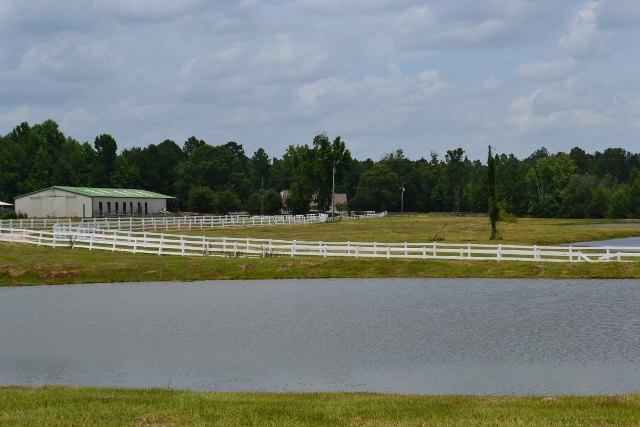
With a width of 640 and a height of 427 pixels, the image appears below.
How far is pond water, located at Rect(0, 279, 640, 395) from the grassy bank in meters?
2.97

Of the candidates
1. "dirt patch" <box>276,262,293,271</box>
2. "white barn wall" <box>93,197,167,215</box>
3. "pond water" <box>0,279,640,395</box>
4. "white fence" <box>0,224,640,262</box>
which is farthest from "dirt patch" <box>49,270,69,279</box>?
"white barn wall" <box>93,197,167,215</box>

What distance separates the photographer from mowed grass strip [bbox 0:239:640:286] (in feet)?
155

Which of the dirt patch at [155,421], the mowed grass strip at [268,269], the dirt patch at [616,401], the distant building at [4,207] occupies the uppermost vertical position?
the distant building at [4,207]

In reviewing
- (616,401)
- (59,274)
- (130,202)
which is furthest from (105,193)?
(616,401)

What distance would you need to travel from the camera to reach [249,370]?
22.2 m

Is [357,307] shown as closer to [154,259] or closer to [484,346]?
[484,346]

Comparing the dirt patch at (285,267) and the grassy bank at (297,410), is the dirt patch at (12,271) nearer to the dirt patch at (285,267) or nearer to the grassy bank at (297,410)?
the dirt patch at (285,267)

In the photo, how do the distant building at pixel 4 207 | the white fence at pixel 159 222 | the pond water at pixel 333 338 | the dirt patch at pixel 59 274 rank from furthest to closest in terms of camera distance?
the distant building at pixel 4 207 → the white fence at pixel 159 222 → the dirt patch at pixel 59 274 → the pond water at pixel 333 338

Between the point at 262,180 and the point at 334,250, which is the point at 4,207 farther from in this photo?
the point at 334,250

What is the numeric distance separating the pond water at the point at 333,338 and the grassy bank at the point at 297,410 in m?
2.97

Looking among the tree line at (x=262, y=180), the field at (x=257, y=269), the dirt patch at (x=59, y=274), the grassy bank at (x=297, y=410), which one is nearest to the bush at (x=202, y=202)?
the tree line at (x=262, y=180)

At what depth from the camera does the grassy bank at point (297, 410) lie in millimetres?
14070

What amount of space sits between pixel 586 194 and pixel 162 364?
168 m

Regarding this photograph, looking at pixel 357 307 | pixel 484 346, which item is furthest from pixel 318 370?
pixel 357 307
